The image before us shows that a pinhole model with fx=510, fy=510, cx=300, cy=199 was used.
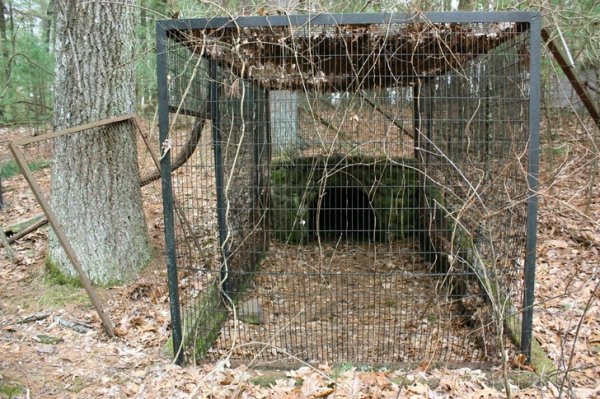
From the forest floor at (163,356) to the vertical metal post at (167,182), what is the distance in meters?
0.34

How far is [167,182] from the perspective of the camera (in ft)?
13.3

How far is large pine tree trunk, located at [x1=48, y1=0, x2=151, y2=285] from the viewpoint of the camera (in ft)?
17.1

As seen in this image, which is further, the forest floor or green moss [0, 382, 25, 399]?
the forest floor

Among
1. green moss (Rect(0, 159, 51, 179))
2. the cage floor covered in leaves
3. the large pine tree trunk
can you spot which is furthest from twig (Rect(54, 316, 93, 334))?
green moss (Rect(0, 159, 51, 179))

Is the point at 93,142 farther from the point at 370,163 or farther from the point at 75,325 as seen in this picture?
the point at 370,163

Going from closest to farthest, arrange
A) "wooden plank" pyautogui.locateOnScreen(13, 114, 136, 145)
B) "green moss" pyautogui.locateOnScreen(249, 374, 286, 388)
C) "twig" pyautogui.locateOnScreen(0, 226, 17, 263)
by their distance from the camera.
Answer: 1. "green moss" pyautogui.locateOnScreen(249, 374, 286, 388)
2. "wooden plank" pyautogui.locateOnScreen(13, 114, 136, 145)
3. "twig" pyautogui.locateOnScreen(0, 226, 17, 263)

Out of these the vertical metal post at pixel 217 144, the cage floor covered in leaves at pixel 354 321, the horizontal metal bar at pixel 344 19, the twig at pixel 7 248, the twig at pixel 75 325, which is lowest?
the cage floor covered in leaves at pixel 354 321

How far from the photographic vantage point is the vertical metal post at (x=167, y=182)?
3.88m

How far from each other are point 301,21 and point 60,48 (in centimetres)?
288

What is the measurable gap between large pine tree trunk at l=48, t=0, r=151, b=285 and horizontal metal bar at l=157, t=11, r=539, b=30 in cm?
177

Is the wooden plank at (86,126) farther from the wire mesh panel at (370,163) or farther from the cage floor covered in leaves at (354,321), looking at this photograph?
the cage floor covered in leaves at (354,321)

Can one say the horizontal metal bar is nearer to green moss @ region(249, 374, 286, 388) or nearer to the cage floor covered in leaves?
the cage floor covered in leaves

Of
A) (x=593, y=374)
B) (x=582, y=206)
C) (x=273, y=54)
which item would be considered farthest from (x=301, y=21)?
(x=582, y=206)

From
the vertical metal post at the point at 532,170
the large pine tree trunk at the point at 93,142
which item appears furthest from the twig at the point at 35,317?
the vertical metal post at the point at 532,170
